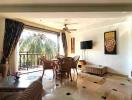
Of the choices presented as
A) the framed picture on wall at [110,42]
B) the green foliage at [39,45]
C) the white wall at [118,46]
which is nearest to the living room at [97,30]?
the white wall at [118,46]

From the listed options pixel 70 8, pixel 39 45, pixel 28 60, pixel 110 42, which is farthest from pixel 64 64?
pixel 39 45

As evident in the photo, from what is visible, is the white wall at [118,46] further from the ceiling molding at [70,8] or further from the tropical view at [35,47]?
the tropical view at [35,47]

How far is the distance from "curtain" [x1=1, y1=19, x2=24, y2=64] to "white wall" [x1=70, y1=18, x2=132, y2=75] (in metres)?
3.96

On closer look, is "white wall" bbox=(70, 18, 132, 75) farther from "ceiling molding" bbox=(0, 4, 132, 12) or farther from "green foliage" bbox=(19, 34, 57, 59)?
"green foliage" bbox=(19, 34, 57, 59)

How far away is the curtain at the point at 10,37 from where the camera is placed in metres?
4.85

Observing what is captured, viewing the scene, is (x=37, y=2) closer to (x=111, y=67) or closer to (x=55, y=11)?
(x=55, y=11)

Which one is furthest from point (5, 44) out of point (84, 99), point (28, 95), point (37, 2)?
point (28, 95)

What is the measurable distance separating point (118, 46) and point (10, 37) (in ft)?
15.9

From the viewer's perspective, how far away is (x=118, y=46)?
5844 millimetres

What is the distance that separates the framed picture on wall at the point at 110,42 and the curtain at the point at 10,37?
4.26 m

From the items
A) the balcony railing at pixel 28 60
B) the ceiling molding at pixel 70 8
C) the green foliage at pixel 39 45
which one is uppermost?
the ceiling molding at pixel 70 8

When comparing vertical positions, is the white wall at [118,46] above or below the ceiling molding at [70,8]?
below

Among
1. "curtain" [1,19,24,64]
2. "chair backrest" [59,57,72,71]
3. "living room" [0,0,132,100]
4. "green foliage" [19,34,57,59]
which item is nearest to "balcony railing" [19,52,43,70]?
"green foliage" [19,34,57,59]

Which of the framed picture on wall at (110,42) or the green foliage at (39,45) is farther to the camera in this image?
the green foliage at (39,45)
